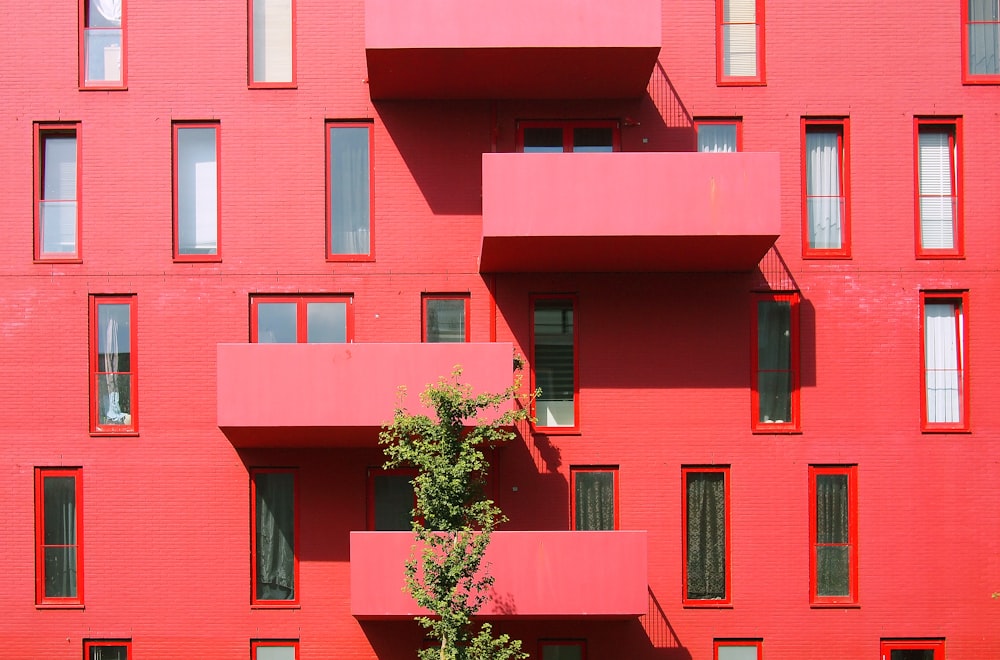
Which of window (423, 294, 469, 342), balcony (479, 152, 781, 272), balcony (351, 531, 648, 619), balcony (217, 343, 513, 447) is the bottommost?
balcony (351, 531, 648, 619)

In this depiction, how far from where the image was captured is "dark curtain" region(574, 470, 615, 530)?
579 inches

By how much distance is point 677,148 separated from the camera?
49.3ft

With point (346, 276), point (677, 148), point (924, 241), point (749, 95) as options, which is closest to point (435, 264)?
point (346, 276)

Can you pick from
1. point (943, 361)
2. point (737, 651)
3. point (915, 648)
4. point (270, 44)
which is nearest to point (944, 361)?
point (943, 361)

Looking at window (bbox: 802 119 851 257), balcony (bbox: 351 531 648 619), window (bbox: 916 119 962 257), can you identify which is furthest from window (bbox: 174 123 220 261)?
window (bbox: 916 119 962 257)

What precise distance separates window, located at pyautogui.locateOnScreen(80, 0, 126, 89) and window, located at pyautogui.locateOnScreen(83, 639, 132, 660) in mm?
9003

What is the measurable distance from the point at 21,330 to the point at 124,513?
3.40 m

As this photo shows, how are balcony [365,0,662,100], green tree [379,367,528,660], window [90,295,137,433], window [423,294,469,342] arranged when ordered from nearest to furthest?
green tree [379,367,528,660], balcony [365,0,662,100], window [90,295,137,433], window [423,294,469,342]

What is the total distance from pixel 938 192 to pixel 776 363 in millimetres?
3896

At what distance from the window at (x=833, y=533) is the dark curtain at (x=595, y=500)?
10.5 feet

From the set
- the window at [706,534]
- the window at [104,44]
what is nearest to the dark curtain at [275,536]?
the window at [706,534]

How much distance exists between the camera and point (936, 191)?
49.5 ft

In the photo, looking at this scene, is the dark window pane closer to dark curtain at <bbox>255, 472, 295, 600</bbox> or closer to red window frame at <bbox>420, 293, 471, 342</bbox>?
dark curtain at <bbox>255, 472, 295, 600</bbox>

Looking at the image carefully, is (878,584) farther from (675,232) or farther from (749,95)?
(749,95)
